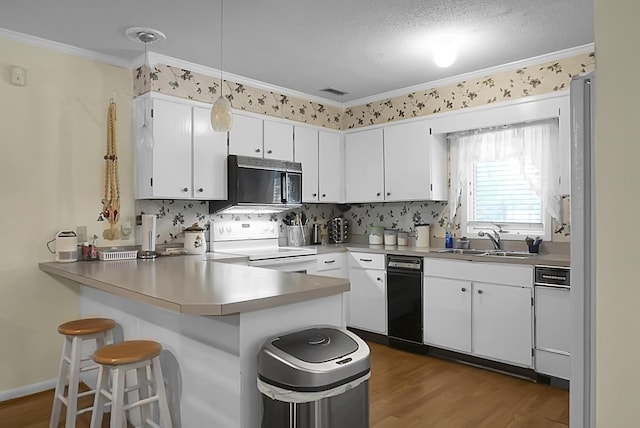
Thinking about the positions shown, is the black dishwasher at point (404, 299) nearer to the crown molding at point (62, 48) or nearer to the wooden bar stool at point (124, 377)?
the wooden bar stool at point (124, 377)

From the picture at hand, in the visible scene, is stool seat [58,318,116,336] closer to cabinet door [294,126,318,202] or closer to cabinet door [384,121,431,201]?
cabinet door [294,126,318,202]

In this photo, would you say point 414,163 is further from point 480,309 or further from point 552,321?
point 552,321

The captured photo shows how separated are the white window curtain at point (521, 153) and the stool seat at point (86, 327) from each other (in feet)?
10.5

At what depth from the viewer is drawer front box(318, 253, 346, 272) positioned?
4.21m

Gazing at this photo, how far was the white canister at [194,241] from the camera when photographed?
3.63 metres

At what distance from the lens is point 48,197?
3156mm

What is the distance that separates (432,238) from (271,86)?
2262mm

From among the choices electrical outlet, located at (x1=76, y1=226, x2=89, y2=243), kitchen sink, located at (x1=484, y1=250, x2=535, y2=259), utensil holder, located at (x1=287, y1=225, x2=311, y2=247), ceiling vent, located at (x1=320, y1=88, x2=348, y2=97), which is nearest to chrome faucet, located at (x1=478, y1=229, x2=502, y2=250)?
kitchen sink, located at (x1=484, y1=250, x2=535, y2=259)

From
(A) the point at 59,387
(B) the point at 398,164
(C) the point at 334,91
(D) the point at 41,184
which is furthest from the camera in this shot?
(C) the point at 334,91

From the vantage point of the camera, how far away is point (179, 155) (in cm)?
357

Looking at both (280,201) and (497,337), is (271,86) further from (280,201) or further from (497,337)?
(497,337)

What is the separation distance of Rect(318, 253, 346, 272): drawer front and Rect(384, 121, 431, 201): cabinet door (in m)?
0.81

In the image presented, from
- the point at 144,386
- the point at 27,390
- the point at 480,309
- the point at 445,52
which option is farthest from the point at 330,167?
the point at 27,390

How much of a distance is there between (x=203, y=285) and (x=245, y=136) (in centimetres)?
232
